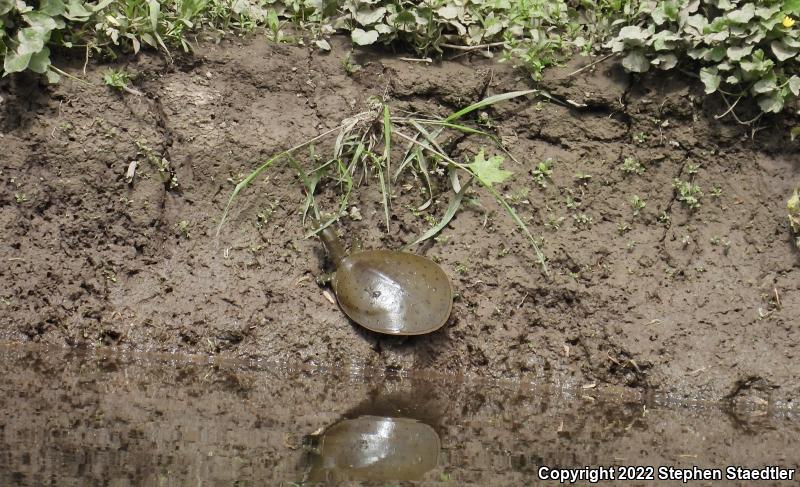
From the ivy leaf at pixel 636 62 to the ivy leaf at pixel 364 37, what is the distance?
121cm

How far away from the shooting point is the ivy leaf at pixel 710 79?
4.46 meters

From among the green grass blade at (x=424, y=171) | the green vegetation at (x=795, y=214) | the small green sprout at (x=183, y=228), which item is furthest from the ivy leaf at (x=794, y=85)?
the small green sprout at (x=183, y=228)

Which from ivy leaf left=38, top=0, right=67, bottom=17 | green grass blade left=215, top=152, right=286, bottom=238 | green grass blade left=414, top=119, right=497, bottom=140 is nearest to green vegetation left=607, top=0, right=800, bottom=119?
green grass blade left=414, top=119, right=497, bottom=140

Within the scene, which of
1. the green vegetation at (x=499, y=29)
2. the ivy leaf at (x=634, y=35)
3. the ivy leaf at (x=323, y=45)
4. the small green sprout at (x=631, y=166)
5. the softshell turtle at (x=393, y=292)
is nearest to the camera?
the softshell turtle at (x=393, y=292)

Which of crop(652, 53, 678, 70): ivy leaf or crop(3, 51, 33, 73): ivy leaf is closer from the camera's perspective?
crop(3, 51, 33, 73): ivy leaf

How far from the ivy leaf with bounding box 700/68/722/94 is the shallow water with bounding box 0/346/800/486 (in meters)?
1.45

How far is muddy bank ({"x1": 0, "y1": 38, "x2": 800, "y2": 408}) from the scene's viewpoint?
4.39 meters

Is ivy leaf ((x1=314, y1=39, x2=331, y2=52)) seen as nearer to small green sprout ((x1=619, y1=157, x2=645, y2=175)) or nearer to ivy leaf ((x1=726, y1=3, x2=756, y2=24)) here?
small green sprout ((x1=619, y1=157, x2=645, y2=175))

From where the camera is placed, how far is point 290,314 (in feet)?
14.6

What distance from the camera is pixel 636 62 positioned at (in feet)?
15.1

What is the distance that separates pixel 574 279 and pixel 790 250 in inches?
40.0

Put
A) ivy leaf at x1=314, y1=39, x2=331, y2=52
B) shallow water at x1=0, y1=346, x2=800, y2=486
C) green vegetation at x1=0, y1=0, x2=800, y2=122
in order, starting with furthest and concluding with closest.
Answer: ivy leaf at x1=314, y1=39, x2=331, y2=52, green vegetation at x1=0, y1=0, x2=800, y2=122, shallow water at x1=0, y1=346, x2=800, y2=486

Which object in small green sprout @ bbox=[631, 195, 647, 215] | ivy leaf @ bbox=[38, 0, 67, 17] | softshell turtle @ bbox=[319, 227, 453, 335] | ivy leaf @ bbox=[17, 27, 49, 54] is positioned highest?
ivy leaf @ bbox=[38, 0, 67, 17]

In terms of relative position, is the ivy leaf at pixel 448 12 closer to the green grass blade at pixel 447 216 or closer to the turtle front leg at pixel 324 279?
the green grass blade at pixel 447 216
